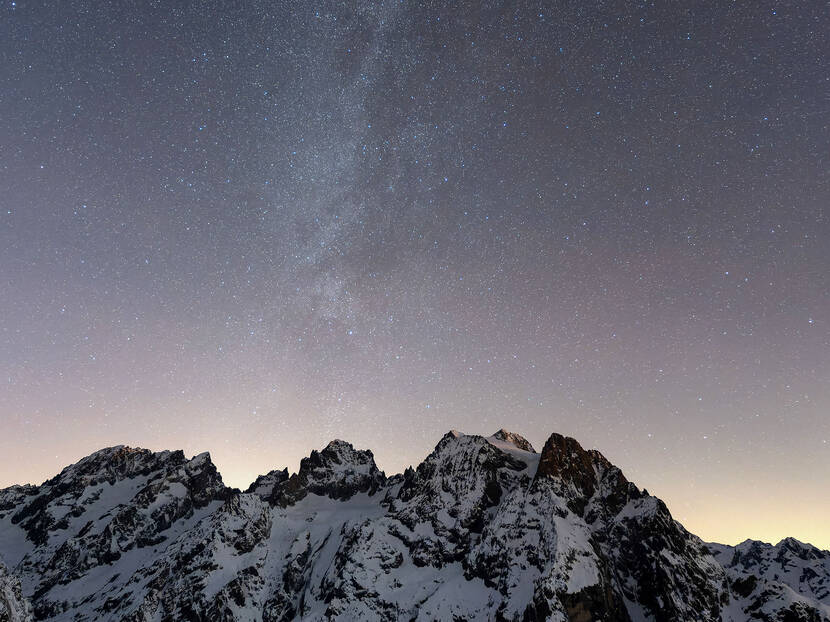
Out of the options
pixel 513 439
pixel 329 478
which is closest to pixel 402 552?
pixel 329 478

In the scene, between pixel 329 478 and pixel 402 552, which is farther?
pixel 329 478

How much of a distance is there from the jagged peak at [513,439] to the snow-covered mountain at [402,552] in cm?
238

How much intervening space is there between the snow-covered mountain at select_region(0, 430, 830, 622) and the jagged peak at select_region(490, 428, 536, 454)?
93.7 inches

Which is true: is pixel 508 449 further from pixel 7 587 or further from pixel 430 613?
pixel 7 587

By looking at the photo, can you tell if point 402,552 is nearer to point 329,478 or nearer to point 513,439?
point 329,478

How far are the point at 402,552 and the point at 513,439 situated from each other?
7514 centimetres

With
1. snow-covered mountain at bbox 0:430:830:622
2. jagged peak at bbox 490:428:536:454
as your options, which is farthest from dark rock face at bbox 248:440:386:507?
jagged peak at bbox 490:428:536:454

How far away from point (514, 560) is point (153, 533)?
391ft

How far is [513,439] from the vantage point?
183 meters

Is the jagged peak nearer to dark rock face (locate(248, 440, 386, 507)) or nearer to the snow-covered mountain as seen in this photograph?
the snow-covered mountain

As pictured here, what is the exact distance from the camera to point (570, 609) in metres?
88.6

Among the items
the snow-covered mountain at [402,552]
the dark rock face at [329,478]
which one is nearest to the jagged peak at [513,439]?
the snow-covered mountain at [402,552]

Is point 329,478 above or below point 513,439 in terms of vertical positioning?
below

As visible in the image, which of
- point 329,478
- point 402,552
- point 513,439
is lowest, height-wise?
point 402,552
